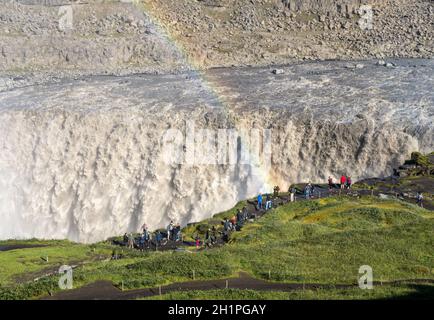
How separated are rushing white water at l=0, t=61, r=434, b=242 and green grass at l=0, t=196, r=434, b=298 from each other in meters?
9.46

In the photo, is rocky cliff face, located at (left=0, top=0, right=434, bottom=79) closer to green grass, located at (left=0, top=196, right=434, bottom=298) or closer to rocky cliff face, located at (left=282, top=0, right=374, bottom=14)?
rocky cliff face, located at (left=282, top=0, right=374, bottom=14)

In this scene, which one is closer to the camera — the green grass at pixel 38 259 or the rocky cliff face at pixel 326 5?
the green grass at pixel 38 259

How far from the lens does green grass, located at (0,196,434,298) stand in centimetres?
3167

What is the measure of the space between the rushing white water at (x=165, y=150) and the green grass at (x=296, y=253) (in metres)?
9.46

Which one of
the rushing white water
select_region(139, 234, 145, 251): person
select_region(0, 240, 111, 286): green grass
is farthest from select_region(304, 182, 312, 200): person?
select_region(0, 240, 111, 286): green grass

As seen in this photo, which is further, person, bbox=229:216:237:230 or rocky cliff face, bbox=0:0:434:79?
rocky cliff face, bbox=0:0:434:79

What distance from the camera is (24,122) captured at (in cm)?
6550

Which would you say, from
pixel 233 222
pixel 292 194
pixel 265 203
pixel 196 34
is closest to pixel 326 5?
pixel 196 34

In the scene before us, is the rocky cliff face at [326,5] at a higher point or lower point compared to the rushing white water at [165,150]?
higher

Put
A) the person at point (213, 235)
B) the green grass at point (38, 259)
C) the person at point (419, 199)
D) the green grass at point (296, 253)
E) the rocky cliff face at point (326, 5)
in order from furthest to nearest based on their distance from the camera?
the rocky cliff face at point (326, 5) < the person at point (419, 199) < the person at point (213, 235) < the green grass at point (38, 259) < the green grass at point (296, 253)

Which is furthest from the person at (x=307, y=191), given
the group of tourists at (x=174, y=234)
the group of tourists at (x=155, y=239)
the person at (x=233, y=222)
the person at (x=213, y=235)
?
the group of tourists at (x=174, y=234)

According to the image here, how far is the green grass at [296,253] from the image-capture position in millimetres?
31672

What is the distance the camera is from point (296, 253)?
35.8m

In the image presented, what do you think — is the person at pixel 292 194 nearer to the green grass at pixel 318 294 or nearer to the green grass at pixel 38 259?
the green grass at pixel 38 259
